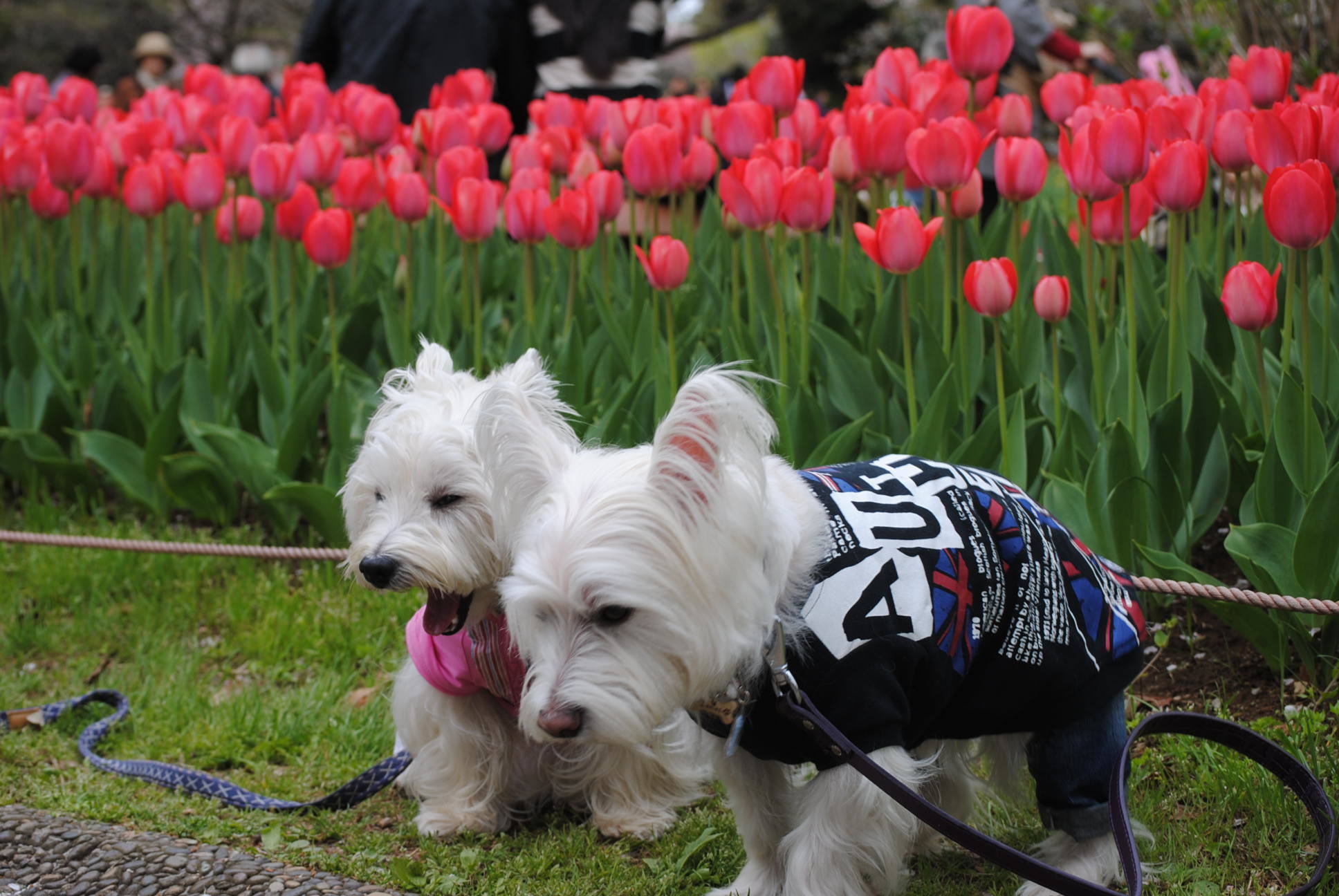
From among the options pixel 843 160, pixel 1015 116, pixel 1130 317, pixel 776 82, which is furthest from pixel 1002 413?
pixel 776 82

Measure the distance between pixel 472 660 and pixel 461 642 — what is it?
5cm

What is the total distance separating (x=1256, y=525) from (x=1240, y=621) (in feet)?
0.90

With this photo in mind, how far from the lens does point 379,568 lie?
2777 millimetres

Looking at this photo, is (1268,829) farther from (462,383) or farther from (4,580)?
(4,580)

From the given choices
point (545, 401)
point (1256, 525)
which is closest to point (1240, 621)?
point (1256, 525)

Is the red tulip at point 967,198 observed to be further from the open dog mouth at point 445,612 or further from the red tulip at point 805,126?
the open dog mouth at point 445,612

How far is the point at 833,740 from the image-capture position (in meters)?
2.21

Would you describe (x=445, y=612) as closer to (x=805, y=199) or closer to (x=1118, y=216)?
(x=805, y=199)

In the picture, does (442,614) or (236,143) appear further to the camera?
(236,143)

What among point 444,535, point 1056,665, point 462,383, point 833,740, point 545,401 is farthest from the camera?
point 462,383

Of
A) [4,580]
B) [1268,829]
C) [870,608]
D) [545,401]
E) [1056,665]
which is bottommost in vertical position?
[4,580]

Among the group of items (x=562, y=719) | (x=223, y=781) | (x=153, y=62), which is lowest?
(x=153, y=62)

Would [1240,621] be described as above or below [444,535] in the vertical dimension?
below

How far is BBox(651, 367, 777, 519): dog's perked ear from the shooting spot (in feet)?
6.65
